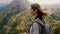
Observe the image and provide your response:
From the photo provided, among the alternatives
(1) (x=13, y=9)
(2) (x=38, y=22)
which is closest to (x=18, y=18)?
(1) (x=13, y=9)

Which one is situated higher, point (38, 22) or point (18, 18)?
point (38, 22)

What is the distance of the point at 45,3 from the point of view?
15.8 feet

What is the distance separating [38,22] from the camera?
2.37 metres

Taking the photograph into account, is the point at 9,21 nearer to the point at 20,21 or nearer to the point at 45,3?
the point at 20,21

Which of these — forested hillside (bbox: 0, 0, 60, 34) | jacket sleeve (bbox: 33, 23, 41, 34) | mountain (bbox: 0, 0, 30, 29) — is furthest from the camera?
mountain (bbox: 0, 0, 30, 29)

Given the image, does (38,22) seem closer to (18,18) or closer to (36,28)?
(36,28)

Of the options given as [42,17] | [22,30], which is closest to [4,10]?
[22,30]

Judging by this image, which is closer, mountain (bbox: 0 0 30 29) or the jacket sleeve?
the jacket sleeve

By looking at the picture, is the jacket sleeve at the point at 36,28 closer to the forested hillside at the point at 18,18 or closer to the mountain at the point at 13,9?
the forested hillside at the point at 18,18

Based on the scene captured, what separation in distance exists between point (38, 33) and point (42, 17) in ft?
0.70

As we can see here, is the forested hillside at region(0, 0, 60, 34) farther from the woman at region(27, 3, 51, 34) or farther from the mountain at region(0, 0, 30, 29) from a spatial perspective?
the woman at region(27, 3, 51, 34)

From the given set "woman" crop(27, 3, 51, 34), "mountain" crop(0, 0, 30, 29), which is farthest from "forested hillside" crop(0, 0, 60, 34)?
"woman" crop(27, 3, 51, 34)

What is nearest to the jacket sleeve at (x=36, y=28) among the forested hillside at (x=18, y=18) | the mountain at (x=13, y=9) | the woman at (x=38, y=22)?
the woman at (x=38, y=22)

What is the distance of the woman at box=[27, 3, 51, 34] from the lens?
2359 mm
